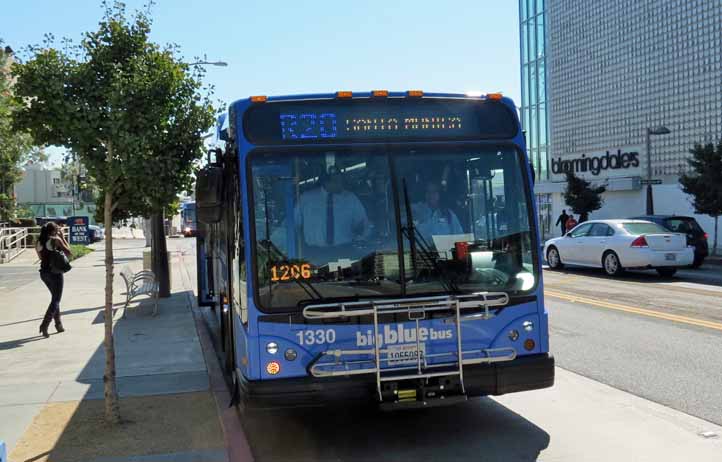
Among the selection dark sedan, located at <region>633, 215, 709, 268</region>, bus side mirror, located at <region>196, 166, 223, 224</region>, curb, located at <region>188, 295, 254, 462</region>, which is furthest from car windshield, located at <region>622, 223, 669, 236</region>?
bus side mirror, located at <region>196, 166, 223, 224</region>

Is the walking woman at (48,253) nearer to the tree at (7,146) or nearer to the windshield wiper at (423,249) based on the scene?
the tree at (7,146)

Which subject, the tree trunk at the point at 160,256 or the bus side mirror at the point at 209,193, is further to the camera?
the tree trunk at the point at 160,256

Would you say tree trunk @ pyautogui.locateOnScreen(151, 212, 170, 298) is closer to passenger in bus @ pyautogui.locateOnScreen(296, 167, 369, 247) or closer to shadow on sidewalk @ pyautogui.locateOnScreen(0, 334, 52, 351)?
shadow on sidewalk @ pyautogui.locateOnScreen(0, 334, 52, 351)

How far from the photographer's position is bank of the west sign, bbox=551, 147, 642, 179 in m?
38.0

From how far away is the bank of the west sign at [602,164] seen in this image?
37956mm

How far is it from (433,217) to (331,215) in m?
0.82

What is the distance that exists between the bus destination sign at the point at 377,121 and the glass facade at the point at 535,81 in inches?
1628

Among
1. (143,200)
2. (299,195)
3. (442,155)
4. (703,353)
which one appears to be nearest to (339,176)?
(299,195)

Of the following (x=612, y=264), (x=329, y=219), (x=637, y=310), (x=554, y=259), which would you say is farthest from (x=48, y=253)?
(x=554, y=259)

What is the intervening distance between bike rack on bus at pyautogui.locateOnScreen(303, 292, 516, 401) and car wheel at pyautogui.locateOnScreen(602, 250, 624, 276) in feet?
45.0

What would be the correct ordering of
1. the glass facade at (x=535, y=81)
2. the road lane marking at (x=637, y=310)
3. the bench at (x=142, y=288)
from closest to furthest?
the road lane marking at (x=637, y=310) < the bench at (x=142, y=288) < the glass facade at (x=535, y=81)

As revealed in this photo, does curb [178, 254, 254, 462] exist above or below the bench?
below

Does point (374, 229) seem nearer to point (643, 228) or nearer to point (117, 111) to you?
point (117, 111)

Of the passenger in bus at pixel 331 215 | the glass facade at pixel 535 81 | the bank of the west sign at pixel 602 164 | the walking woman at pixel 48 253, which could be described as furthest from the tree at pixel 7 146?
the glass facade at pixel 535 81
